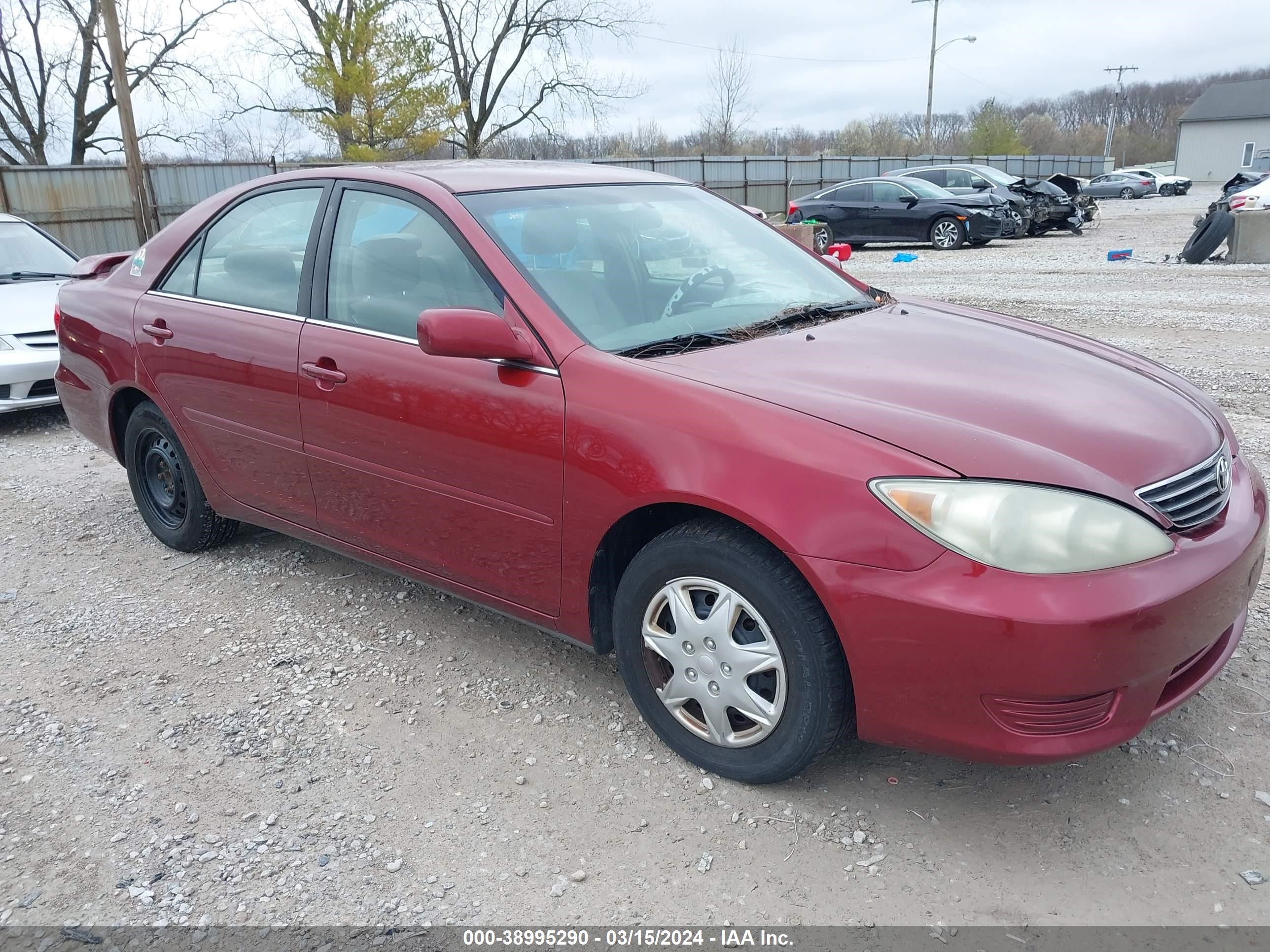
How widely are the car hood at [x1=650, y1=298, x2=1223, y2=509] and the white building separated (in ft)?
264

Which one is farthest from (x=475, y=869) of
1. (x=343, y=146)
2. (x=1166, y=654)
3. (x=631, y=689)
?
(x=343, y=146)

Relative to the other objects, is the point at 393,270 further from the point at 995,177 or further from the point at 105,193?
the point at 995,177

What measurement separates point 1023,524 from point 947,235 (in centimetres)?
1778

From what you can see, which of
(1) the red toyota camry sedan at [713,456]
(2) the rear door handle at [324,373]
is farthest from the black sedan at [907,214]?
(2) the rear door handle at [324,373]

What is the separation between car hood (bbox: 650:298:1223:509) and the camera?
7.48 feet

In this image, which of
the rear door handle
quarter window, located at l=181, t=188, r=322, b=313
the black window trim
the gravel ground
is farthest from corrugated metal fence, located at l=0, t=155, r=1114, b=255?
the gravel ground

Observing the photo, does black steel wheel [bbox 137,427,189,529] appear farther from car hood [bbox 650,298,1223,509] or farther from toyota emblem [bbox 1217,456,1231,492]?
toyota emblem [bbox 1217,456,1231,492]

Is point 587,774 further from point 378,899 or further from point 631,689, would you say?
point 378,899

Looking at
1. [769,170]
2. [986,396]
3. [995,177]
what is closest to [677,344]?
[986,396]

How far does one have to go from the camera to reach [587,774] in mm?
2789

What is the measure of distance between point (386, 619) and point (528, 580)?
42.6 inches

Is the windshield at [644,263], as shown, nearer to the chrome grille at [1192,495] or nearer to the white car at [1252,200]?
the chrome grille at [1192,495]

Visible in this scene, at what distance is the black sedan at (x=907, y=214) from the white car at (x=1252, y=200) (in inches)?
154

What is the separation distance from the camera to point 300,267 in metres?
3.54
